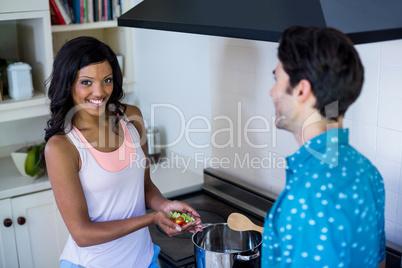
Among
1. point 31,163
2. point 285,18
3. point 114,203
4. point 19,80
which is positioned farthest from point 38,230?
point 285,18

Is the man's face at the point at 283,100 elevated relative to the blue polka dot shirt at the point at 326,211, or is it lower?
elevated

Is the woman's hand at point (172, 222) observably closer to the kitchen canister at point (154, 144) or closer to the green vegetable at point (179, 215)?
the green vegetable at point (179, 215)

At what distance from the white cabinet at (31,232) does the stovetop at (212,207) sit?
0.64 m

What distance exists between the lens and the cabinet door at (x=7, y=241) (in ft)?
7.87

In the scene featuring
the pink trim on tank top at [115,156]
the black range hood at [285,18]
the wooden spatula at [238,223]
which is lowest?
the wooden spatula at [238,223]

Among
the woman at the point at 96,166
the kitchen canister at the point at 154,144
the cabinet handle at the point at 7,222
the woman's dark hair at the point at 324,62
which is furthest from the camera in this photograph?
the kitchen canister at the point at 154,144

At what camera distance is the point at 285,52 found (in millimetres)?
1105

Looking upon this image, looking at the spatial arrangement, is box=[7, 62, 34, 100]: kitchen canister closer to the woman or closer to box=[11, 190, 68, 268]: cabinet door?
box=[11, 190, 68, 268]: cabinet door

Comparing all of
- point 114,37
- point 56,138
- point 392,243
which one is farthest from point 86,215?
point 114,37

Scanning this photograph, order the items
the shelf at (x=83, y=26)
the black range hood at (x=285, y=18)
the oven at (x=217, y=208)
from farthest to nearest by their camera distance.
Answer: the shelf at (x=83, y=26) → the oven at (x=217, y=208) → the black range hood at (x=285, y=18)

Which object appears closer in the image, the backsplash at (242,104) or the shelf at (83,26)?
the backsplash at (242,104)

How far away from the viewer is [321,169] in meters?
1.11

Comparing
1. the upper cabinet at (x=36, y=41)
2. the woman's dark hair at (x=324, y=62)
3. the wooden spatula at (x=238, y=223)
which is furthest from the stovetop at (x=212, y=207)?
the woman's dark hair at (x=324, y=62)

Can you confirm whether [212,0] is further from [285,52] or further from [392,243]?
[392,243]
